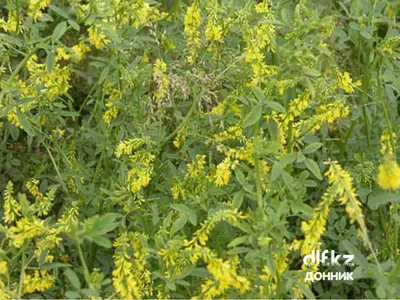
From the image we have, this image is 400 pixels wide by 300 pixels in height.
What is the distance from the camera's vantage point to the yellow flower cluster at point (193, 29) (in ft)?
8.98

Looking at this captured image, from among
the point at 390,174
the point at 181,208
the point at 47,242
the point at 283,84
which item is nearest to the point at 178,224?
the point at 181,208

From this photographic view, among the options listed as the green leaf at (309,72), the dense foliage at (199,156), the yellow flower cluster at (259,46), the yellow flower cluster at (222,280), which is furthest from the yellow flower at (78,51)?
the yellow flower cluster at (222,280)

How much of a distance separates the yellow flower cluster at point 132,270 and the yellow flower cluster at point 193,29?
69cm

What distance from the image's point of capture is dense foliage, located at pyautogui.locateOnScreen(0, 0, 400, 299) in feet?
7.25

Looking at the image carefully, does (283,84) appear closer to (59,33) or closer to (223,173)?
(223,173)

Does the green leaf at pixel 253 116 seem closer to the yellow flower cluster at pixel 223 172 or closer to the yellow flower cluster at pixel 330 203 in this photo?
the yellow flower cluster at pixel 223 172

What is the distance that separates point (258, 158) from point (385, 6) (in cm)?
88

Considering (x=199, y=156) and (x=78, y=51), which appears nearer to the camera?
(x=199, y=156)

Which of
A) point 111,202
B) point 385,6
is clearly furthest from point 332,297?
point 385,6

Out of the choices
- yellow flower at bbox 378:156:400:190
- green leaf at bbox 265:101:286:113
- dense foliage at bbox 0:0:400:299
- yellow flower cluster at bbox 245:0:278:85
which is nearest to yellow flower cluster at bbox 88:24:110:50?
dense foliage at bbox 0:0:400:299

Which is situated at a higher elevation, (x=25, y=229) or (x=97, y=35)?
(x=97, y=35)

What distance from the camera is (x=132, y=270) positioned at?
2.35 meters

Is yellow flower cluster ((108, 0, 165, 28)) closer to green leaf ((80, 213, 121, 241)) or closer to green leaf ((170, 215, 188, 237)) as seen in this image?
green leaf ((170, 215, 188, 237))

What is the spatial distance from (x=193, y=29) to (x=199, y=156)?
446 mm
